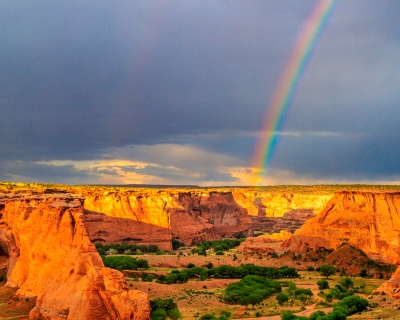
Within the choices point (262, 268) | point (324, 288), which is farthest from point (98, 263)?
point (262, 268)

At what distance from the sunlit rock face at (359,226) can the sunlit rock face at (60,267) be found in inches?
1556

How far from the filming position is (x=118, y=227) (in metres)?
98.6

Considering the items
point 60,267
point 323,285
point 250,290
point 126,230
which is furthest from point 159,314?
point 126,230

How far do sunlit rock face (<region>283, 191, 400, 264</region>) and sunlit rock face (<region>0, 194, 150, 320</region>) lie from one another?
130 ft

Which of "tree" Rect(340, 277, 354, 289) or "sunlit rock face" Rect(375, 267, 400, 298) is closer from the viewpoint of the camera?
"sunlit rock face" Rect(375, 267, 400, 298)

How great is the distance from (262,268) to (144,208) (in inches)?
1442

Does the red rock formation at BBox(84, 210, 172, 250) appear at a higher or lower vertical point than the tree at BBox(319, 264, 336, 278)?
higher

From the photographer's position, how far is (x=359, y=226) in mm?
78875

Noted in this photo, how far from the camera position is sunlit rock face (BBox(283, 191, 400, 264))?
238 ft

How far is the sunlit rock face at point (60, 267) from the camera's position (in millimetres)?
35312

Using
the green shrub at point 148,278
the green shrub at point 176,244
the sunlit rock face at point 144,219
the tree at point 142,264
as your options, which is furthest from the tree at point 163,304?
the green shrub at point 176,244

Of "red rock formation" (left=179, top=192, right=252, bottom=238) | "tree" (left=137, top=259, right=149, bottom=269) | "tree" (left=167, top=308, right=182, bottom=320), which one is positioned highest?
"red rock formation" (left=179, top=192, right=252, bottom=238)

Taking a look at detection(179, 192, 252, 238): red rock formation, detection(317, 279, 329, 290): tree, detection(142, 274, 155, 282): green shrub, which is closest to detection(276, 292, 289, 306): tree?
detection(317, 279, 329, 290): tree

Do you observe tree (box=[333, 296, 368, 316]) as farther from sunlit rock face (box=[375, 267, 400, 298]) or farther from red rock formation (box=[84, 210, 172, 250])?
red rock formation (box=[84, 210, 172, 250])
